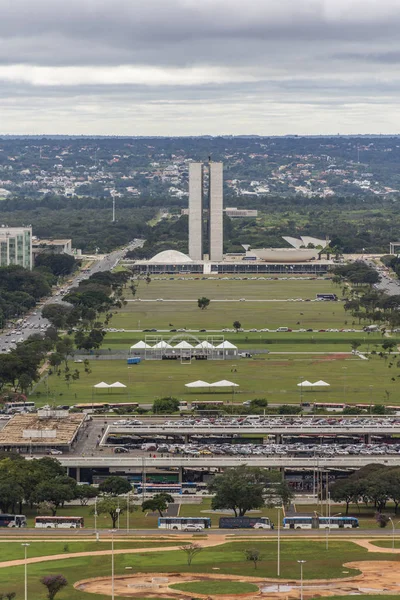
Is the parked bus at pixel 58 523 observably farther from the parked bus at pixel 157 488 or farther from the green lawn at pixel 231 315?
the green lawn at pixel 231 315

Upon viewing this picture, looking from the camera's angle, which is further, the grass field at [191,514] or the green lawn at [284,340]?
the green lawn at [284,340]

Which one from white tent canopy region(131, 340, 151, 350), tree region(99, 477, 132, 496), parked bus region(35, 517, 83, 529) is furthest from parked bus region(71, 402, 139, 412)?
parked bus region(35, 517, 83, 529)

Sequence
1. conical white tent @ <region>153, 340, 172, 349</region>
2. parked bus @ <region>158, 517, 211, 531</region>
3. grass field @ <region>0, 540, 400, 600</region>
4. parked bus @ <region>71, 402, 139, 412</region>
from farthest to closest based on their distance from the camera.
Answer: conical white tent @ <region>153, 340, 172, 349</region> → parked bus @ <region>71, 402, 139, 412</region> → parked bus @ <region>158, 517, 211, 531</region> → grass field @ <region>0, 540, 400, 600</region>

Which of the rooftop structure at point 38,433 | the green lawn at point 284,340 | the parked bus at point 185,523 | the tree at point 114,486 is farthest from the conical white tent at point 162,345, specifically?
the parked bus at point 185,523

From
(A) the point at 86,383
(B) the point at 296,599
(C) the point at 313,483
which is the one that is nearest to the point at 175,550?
(B) the point at 296,599

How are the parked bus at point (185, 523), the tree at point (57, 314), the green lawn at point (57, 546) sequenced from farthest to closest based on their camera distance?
the tree at point (57, 314) → the parked bus at point (185, 523) → the green lawn at point (57, 546)

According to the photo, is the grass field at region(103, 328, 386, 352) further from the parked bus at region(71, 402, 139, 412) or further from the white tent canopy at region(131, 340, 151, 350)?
the parked bus at region(71, 402, 139, 412)

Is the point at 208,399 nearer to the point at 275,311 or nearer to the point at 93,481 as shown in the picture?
the point at 93,481
